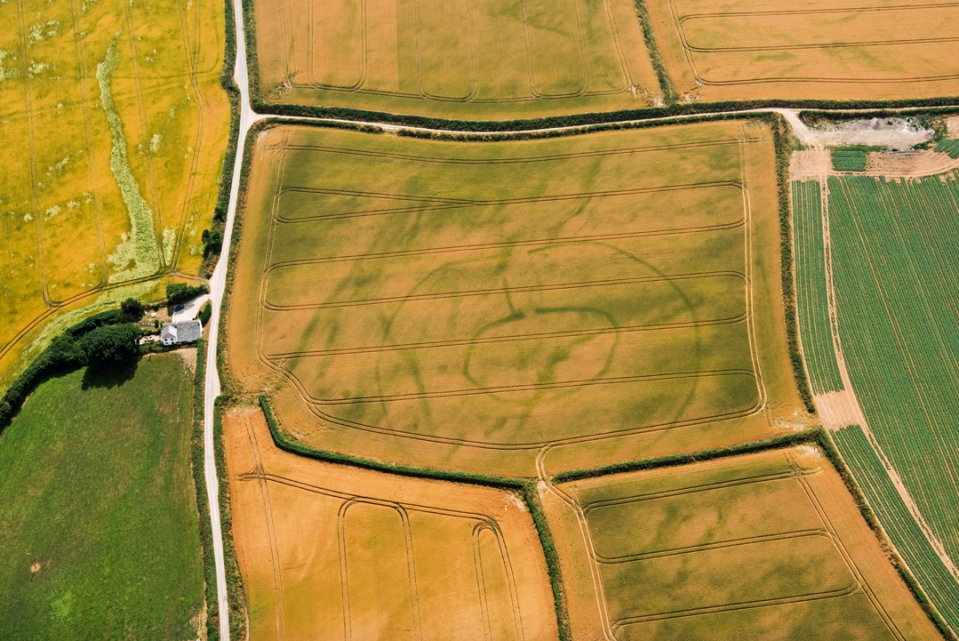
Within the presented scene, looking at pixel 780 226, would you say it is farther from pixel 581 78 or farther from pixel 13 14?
pixel 13 14

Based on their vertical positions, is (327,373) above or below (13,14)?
below

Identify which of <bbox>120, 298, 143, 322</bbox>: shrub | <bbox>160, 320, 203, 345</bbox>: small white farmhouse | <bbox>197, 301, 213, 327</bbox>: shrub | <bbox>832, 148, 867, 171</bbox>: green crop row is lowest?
<bbox>160, 320, 203, 345</bbox>: small white farmhouse

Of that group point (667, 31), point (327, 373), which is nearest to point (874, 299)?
point (667, 31)

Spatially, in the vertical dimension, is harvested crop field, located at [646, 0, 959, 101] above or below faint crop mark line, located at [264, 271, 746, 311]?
above

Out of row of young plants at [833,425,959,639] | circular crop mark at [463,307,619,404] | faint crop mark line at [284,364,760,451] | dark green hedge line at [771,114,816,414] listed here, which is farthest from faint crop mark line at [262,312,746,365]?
row of young plants at [833,425,959,639]

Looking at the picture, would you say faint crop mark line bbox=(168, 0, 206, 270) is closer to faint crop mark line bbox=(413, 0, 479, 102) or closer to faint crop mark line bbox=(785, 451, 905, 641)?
faint crop mark line bbox=(413, 0, 479, 102)
